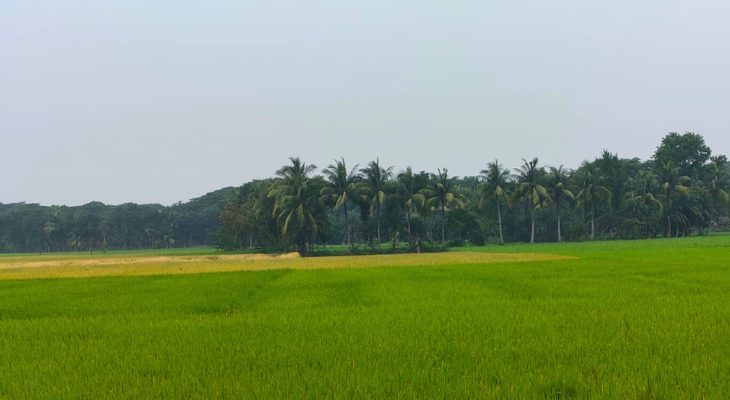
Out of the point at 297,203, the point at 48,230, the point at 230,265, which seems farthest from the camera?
the point at 48,230

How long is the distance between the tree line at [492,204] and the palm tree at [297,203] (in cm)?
10

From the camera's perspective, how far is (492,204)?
59562 mm

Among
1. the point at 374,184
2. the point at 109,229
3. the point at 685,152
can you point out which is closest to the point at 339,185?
the point at 374,184

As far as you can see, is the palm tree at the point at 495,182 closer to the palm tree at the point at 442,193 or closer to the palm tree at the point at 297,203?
the palm tree at the point at 442,193

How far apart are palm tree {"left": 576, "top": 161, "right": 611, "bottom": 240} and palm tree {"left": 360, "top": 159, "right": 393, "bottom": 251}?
23218 millimetres

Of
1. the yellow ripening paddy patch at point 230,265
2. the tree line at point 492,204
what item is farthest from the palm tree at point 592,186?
the yellow ripening paddy patch at point 230,265

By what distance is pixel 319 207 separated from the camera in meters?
47.9

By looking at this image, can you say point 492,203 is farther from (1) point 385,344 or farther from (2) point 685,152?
(1) point 385,344

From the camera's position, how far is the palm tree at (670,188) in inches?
2248

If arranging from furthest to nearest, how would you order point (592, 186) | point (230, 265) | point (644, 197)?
point (644, 197), point (592, 186), point (230, 265)

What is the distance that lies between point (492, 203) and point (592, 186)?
444 inches

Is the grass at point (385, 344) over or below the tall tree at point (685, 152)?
below

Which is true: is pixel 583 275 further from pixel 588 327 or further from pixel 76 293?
pixel 76 293

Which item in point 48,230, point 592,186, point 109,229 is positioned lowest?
point 109,229
